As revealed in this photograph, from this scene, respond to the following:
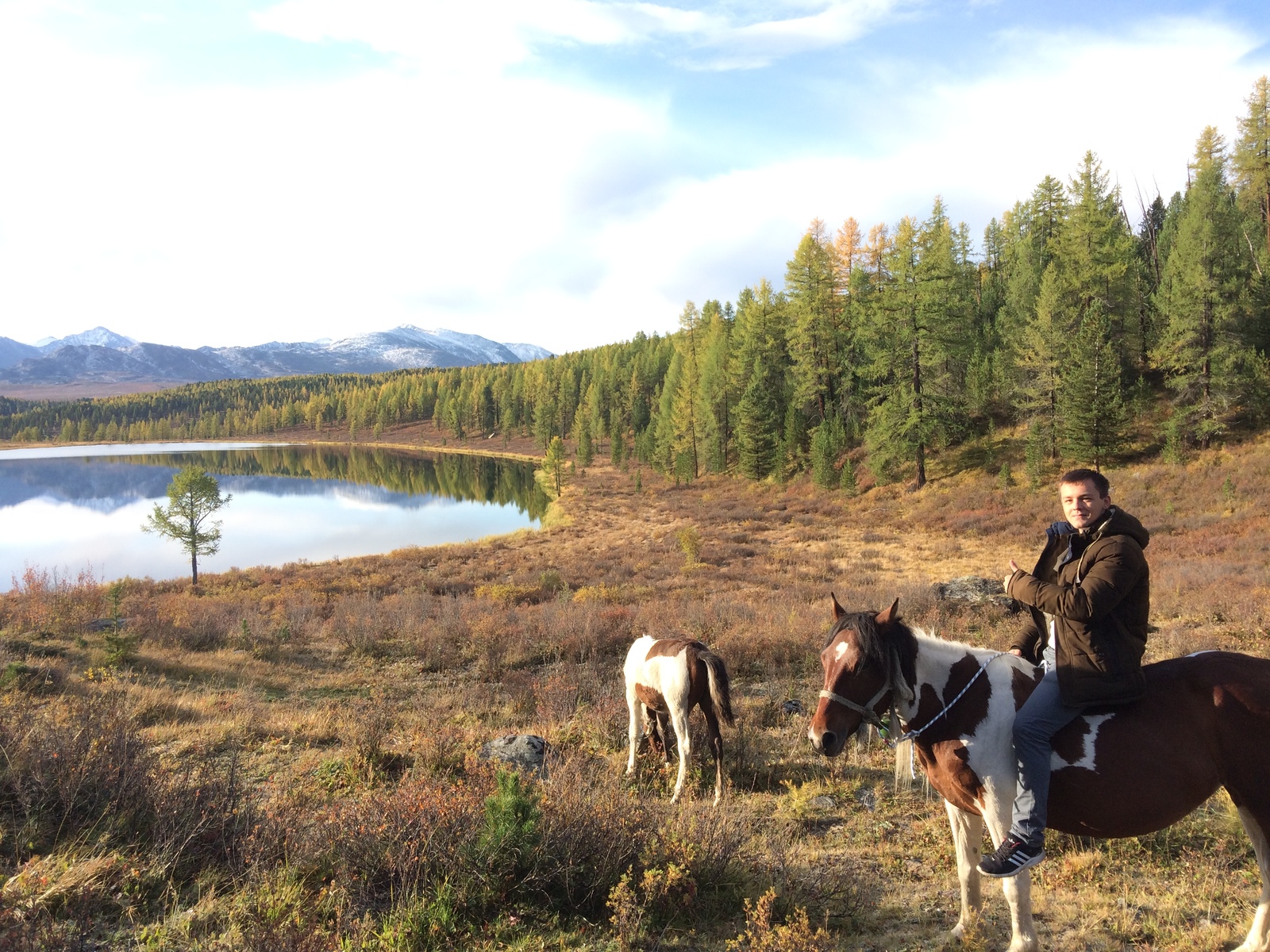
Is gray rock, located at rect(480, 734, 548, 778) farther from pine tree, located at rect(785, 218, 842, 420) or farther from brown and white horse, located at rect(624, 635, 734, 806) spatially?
pine tree, located at rect(785, 218, 842, 420)

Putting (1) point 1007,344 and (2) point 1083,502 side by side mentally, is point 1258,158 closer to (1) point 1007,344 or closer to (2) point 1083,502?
(1) point 1007,344

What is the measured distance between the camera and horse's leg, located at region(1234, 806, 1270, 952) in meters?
3.15

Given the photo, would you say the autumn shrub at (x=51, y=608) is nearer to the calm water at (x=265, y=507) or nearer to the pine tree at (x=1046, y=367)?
the calm water at (x=265, y=507)

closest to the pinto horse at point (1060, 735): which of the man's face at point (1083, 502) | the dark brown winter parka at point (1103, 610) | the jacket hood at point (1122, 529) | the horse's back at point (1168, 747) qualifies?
the horse's back at point (1168, 747)

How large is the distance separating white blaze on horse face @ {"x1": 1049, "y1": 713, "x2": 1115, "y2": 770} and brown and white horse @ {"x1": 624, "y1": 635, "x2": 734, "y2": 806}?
254 centimetres

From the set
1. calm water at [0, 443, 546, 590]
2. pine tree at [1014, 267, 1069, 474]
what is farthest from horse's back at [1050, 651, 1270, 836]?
calm water at [0, 443, 546, 590]

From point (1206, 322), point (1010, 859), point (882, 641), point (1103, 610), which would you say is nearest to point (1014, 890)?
point (1010, 859)

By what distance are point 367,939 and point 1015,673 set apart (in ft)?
12.3

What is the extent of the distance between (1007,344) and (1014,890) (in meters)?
36.9

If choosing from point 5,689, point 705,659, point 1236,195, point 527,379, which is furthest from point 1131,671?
point 527,379

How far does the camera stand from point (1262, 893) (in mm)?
3170

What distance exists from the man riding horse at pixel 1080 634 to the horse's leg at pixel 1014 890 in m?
0.06

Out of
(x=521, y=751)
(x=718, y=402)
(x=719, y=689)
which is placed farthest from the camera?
(x=718, y=402)

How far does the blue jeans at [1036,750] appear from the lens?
3066 millimetres
